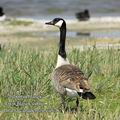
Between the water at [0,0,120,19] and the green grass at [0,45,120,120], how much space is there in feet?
73.9


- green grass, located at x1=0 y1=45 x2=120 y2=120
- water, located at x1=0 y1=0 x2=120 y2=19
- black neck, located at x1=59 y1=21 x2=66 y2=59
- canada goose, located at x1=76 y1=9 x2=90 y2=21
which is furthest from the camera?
water, located at x1=0 y1=0 x2=120 y2=19

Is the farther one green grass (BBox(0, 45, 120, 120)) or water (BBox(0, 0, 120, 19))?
water (BBox(0, 0, 120, 19))

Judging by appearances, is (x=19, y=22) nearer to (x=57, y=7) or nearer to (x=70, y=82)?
(x=57, y=7)

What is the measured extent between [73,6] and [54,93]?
2962cm

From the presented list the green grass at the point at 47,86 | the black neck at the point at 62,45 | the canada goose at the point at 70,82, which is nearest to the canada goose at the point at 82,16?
the green grass at the point at 47,86

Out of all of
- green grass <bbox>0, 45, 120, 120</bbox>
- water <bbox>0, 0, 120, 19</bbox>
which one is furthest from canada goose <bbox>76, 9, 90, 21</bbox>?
green grass <bbox>0, 45, 120, 120</bbox>

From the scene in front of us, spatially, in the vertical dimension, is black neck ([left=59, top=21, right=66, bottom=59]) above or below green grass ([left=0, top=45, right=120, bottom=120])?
above

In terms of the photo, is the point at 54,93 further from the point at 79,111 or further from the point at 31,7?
the point at 31,7

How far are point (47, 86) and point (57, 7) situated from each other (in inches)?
1101

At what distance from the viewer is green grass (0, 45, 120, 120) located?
23.5 feet

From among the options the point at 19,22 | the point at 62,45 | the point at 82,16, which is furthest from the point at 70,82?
the point at 82,16

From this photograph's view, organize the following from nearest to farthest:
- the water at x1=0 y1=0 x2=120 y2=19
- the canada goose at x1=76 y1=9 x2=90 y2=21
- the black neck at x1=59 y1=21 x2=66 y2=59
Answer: the black neck at x1=59 y1=21 x2=66 y2=59
the canada goose at x1=76 y1=9 x2=90 y2=21
the water at x1=0 y1=0 x2=120 y2=19

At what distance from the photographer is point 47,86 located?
28.8 feet

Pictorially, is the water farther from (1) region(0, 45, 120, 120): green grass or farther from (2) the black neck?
(2) the black neck
